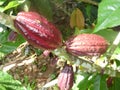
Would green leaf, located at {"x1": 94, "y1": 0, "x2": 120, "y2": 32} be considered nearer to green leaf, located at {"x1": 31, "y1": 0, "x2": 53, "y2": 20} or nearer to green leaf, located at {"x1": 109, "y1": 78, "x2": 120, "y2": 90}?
green leaf, located at {"x1": 109, "y1": 78, "x2": 120, "y2": 90}

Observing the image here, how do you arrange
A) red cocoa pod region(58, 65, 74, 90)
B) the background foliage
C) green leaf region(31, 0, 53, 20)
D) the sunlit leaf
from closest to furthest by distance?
the background foliage → red cocoa pod region(58, 65, 74, 90) → green leaf region(31, 0, 53, 20) → the sunlit leaf

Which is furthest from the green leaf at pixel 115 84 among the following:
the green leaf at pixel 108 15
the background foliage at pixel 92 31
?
the green leaf at pixel 108 15

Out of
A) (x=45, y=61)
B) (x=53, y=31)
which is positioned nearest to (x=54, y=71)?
(x=45, y=61)

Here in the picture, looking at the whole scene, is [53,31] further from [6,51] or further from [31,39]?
[6,51]

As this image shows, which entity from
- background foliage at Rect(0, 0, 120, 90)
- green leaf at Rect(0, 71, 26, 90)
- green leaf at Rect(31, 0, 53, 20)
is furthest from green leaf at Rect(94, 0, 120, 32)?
green leaf at Rect(31, 0, 53, 20)

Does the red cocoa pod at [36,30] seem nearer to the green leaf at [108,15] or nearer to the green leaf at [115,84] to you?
the green leaf at [108,15]

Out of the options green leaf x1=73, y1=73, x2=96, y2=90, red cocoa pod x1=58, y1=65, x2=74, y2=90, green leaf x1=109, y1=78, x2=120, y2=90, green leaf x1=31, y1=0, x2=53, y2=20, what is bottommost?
green leaf x1=109, y1=78, x2=120, y2=90

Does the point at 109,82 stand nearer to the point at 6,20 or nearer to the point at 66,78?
the point at 66,78
